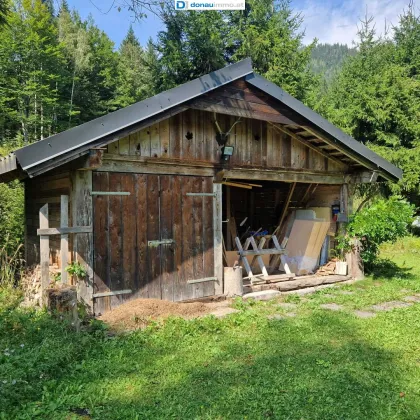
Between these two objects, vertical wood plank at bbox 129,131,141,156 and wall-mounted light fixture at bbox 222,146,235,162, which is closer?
vertical wood plank at bbox 129,131,141,156

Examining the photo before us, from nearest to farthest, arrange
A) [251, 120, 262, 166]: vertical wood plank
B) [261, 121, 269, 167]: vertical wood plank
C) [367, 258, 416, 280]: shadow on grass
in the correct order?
1. [251, 120, 262, 166]: vertical wood plank
2. [261, 121, 269, 167]: vertical wood plank
3. [367, 258, 416, 280]: shadow on grass

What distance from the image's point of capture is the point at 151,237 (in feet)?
20.6

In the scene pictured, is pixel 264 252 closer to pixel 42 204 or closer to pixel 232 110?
pixel 232 110

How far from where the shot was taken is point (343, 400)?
134 inches

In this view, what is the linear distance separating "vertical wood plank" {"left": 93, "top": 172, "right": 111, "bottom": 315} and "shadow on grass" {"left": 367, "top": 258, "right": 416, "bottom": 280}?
634cm

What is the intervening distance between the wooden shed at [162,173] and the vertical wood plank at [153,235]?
0.02m

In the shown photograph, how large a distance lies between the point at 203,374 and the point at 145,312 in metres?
1.87

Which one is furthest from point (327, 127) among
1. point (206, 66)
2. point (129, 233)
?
point (206, 66)

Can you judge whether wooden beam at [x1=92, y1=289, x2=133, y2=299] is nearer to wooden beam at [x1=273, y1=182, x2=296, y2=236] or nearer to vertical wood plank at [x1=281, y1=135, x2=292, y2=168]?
vertical wood plank at [x1=281, y1=135, x2=292, y2=168]

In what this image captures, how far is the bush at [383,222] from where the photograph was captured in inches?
322

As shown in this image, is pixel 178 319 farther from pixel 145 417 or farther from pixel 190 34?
pixel 190 34

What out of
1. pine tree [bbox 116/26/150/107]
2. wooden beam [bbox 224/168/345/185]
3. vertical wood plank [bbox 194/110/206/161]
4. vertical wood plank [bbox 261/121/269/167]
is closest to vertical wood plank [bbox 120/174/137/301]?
vertical wood plank [bbox 194/110/206/161]

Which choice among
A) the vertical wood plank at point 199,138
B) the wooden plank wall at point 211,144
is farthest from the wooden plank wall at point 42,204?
the vertical wood plank at point 199,138

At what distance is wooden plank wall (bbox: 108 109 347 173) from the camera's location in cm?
621
